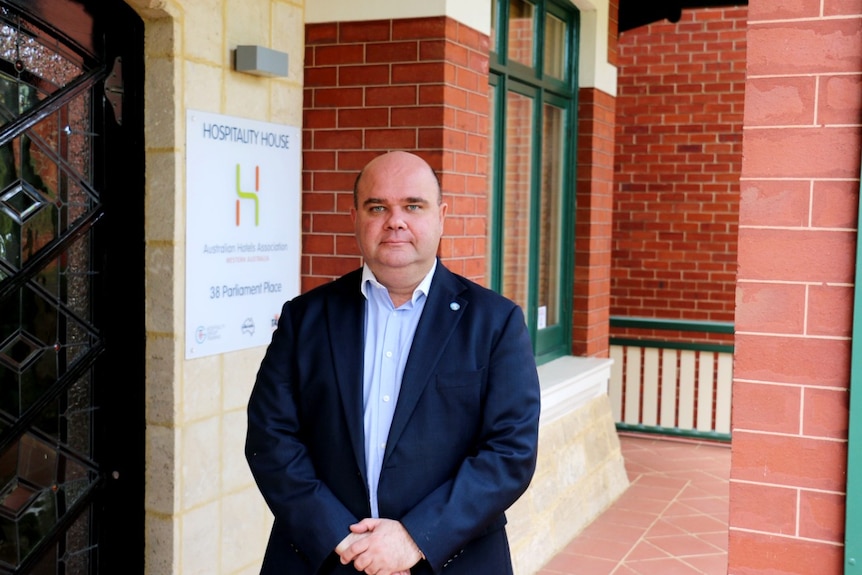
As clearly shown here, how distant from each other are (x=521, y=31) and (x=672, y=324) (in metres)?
3.98

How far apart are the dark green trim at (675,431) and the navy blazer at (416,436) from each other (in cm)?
655

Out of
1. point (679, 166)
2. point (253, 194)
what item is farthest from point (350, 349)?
point (679, 166)

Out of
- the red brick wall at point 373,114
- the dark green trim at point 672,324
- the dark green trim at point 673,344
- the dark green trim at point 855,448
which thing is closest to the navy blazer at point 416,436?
the dark green trim at point 855,448

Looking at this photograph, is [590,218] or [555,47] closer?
[555,47]

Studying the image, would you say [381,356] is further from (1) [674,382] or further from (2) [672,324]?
(2) [672,324]

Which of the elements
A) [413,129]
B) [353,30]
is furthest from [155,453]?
[353,30]

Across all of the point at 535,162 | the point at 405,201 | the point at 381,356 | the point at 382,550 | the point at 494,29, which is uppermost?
the point at 494,29

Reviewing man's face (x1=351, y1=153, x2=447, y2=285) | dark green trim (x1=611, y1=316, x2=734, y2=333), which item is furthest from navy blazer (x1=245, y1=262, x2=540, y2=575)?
dark green trim (x1=611, y1=316, x2=734, y2=333)

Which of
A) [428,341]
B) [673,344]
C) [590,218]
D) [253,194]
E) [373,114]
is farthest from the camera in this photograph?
[673,344]

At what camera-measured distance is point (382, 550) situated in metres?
2.22

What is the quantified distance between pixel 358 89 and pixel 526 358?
2356 mm

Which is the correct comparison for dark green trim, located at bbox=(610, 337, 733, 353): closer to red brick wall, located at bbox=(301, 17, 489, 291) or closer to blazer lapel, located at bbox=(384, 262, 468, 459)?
red brick wall, located at bbox=(301, 17, 489, 291)

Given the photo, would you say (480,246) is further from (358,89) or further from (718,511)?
(718,511)

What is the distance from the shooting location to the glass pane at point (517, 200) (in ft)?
18.6
